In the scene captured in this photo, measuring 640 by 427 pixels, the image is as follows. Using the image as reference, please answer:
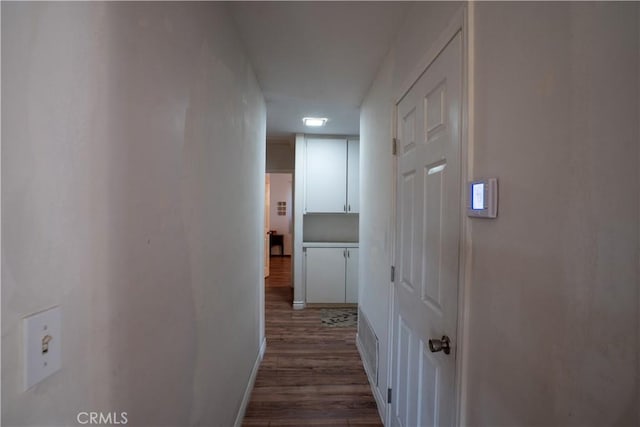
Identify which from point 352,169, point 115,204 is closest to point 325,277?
point 352,169

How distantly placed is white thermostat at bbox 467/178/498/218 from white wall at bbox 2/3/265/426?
98 cm

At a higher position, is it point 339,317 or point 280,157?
point 280,157

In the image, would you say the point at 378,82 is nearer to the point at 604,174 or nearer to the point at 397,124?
the point at 397,124

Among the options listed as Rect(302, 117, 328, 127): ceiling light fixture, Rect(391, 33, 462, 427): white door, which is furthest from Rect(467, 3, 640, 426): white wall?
Rect(302, 117, 328, 127): ceiling light fixture

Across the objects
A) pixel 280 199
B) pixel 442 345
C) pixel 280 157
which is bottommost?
pixel 442 345

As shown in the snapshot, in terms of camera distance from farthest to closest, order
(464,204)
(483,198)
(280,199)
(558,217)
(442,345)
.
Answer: (280,199)
(442,345)
(464,204)
(483,198)
(558,217)

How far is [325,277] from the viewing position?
4223 millimetres

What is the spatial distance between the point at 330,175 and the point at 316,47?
2.34 m

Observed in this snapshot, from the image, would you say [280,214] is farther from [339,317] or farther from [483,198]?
[483,198]

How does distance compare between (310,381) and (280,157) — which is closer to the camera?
(310,381)

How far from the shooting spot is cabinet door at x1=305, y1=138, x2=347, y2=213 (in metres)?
4.23

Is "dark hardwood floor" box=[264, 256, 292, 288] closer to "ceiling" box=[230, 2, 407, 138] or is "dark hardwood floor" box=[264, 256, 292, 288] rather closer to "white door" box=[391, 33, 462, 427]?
"ceiling" box=[230, 2, 407, 138]

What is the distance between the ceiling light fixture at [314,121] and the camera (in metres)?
3.49

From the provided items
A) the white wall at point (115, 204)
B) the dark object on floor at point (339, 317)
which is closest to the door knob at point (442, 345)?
the white wall at point (115, 204)
